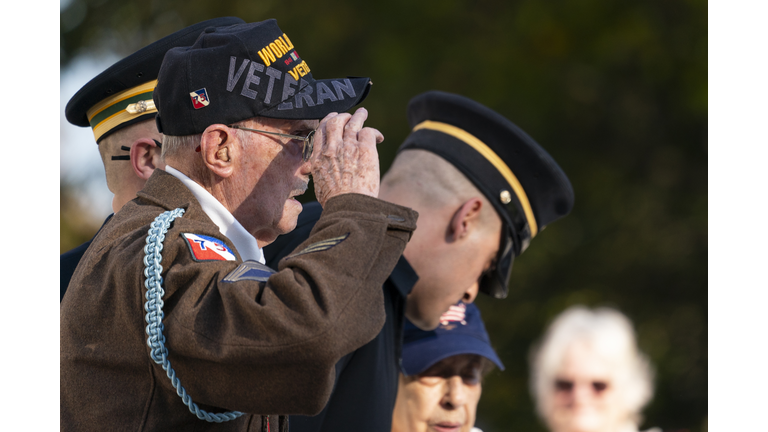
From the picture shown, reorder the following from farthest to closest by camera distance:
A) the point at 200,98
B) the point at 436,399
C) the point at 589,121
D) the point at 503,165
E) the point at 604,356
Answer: the point at 589,121
the point at 604,356
the point at 503,165
the point at 436,399
the point at 200,98

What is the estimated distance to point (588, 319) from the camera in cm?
545

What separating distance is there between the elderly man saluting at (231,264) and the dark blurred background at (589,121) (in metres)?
4.73

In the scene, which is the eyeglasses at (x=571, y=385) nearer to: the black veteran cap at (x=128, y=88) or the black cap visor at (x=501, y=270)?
the black cap visor at (x=501, y=270)

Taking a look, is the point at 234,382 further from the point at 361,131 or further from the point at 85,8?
the point at 85,8

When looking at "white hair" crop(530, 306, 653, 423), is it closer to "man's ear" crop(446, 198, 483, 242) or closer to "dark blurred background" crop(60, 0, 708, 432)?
"man's ear" crop(446, 198, 483, 242)

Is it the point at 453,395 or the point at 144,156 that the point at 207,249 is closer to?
the point at 144,156

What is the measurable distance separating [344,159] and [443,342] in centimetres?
195

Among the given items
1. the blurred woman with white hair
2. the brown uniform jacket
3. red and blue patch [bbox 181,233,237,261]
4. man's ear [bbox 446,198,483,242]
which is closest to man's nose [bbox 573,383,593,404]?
the blurred woman with white hair

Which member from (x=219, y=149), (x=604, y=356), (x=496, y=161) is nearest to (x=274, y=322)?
(x=219, y=149)

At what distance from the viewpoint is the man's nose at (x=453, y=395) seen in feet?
11.4

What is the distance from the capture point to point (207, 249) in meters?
1.57

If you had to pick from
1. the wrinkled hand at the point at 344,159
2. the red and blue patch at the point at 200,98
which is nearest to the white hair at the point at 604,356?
the wrinkled hand at the point at 344,159

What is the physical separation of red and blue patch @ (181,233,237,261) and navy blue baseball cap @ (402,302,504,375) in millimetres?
1934

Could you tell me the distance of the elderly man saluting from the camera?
144cm
